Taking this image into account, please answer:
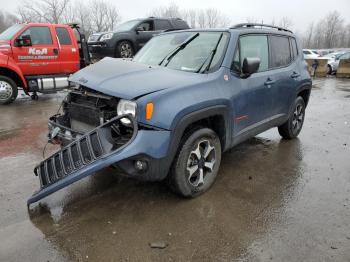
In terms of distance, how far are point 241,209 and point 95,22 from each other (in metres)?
58.0

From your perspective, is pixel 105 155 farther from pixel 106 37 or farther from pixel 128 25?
pixel 128 25

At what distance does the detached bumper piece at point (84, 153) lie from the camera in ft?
9.23

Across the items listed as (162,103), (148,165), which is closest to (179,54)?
(162,103)

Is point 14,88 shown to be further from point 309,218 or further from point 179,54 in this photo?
point 309,218

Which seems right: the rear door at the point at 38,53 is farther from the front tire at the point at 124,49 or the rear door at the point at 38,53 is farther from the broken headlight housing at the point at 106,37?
the front tire at the point at 124,49

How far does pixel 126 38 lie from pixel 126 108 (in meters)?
9.77

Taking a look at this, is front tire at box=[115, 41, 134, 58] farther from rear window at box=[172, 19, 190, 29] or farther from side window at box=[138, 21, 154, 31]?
rear window at box=[172, 19, 190, 29]

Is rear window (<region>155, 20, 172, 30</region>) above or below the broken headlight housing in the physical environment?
above

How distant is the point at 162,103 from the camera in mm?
A: 2895

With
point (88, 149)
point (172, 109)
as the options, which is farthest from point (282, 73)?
point (88, 149)

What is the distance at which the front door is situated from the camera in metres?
3.78

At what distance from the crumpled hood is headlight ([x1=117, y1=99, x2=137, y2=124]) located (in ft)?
0.21

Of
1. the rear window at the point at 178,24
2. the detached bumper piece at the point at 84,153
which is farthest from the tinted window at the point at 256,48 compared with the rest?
the rear window at the point at 178,24

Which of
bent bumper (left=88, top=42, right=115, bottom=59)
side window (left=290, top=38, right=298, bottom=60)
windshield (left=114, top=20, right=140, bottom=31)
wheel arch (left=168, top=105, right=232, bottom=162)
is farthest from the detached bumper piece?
windshield (left=114, top=20, right=140, bottom=31)
